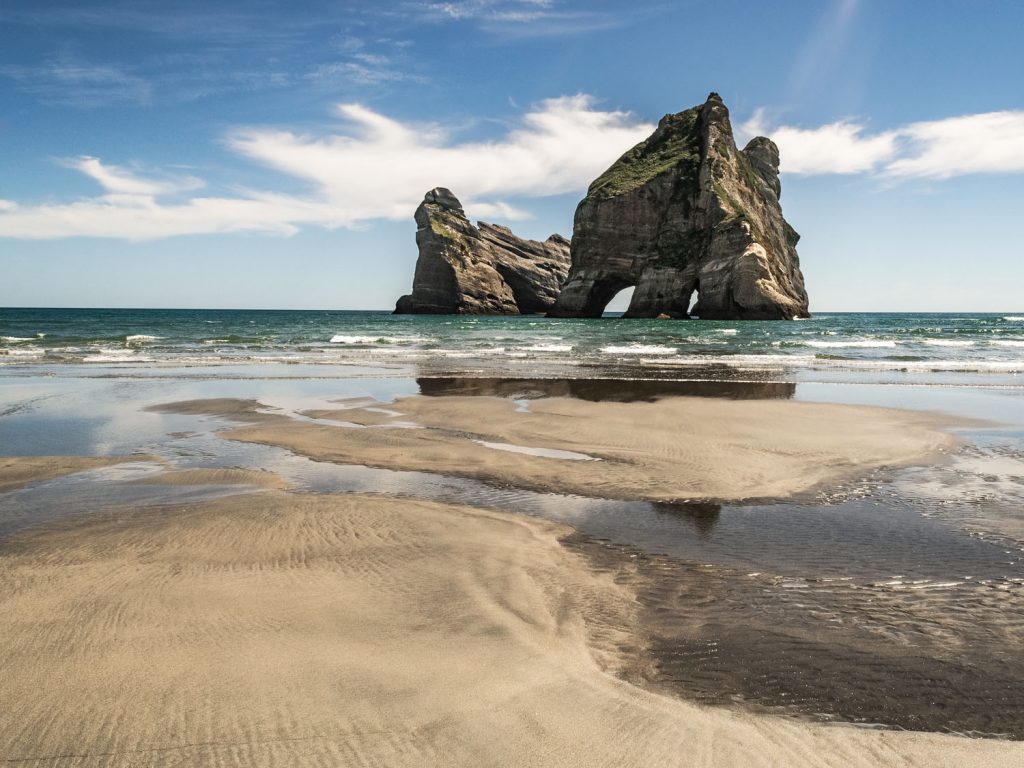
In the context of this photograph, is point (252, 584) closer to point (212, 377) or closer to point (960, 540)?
point (960, 540)

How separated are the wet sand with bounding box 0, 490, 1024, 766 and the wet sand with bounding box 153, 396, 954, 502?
110 inches

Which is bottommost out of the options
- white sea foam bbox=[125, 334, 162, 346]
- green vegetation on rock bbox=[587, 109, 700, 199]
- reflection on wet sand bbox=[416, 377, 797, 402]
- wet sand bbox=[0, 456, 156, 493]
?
wet sand bbox=[0, 456, 156, 493]

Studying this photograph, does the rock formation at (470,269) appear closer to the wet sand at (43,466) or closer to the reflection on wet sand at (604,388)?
the reflection on wet sand at (604,388)

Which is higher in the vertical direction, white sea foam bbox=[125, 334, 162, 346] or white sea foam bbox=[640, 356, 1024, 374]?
white sea foam bbox=[125, 334, 162, 346]

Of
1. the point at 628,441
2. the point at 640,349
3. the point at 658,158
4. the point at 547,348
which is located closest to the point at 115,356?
the point at 547,348

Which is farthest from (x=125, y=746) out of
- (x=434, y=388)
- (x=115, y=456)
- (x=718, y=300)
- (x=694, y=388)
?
(x=718, y=300)

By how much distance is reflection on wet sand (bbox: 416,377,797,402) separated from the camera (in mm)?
15992

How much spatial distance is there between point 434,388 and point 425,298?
93680 millimetres

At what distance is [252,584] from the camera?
15.0 feet

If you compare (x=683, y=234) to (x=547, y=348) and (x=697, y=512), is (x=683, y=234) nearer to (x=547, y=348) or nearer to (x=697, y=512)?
(x=547, y=348)

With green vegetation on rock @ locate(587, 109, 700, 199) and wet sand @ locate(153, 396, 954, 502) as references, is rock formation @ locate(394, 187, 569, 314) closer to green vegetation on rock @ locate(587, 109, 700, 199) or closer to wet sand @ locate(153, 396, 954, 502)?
green vegetation on rock @ locate(587, 109, 700, 199)

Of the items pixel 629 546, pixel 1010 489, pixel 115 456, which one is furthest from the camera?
pixel 115 456

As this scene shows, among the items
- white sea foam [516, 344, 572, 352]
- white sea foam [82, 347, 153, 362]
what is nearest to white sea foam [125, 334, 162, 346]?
white sea foam [82, 347, 153, 362]

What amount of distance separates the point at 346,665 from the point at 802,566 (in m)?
3.51
